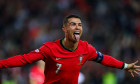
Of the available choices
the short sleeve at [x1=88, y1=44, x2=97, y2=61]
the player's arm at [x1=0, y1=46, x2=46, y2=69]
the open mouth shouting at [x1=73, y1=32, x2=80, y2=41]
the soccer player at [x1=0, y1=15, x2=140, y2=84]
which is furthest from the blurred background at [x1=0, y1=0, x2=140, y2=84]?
the player's arm at [x1=0, y1=46, x2=46, y2=69]

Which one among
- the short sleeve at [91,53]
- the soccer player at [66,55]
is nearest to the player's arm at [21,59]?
the soccer player at [66,55]

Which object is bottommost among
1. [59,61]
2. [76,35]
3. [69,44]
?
[59,61]

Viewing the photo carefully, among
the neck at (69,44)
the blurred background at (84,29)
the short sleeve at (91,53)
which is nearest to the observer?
the neck at (69,44)

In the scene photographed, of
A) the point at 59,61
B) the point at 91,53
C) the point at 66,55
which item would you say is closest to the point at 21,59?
the point at 59,61

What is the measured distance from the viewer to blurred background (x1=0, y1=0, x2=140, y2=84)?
12.0 metres

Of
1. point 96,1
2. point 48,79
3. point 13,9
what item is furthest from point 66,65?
point 13,9

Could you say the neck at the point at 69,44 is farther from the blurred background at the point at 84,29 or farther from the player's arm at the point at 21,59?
the blurred background at the point at 84,29

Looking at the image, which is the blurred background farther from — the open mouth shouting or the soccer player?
the open mouth shouting

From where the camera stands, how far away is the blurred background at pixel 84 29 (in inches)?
471

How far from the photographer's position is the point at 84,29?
12.7m

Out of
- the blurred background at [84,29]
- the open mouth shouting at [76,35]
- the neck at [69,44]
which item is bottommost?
the blurred background at [84,29]

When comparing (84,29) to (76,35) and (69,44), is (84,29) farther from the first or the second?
(76,35)

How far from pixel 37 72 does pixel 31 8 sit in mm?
5651

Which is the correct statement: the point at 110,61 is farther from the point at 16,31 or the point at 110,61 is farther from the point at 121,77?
the point at 16,31
